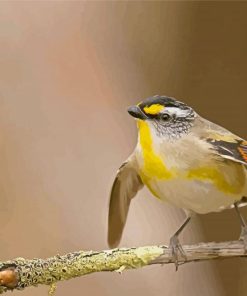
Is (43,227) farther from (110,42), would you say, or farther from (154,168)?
(154,168)

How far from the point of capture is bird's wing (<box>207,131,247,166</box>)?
1.02m

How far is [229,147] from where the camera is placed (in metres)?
1.03

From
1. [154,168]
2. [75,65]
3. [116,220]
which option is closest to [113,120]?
[75,65]

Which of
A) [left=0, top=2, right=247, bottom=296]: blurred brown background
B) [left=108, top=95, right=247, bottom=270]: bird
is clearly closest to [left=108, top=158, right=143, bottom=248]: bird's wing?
[left=108, top=95, right=247, bottom=270]: bird

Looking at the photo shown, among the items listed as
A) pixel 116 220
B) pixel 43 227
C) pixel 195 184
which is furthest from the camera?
pixel 43 227

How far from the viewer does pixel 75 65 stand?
77.4 inches

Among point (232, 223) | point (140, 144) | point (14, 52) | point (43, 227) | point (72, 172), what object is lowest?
point (232, 223)

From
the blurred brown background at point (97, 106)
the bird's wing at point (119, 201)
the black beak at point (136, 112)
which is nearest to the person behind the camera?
the black beak at point (136, 112)

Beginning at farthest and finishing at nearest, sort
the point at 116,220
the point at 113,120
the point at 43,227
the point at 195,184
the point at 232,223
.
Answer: the point at 232,223
the point at 113,120
the point at 43,227
the point at 116,220
the point at 195,184

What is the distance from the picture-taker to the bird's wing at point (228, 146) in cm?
102

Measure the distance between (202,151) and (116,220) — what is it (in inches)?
9.3

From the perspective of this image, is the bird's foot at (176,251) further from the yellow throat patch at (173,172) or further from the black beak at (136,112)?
the black beak at (136,112)

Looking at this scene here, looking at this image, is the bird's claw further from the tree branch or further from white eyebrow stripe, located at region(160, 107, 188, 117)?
white eyebrow stripe, located at region(160, 107, 188, 117)

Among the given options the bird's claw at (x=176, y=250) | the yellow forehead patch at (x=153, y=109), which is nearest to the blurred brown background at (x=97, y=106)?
the bird's claw at (x=176, y=250)
